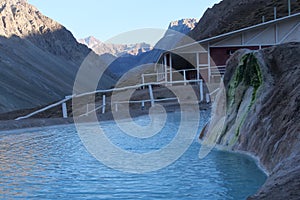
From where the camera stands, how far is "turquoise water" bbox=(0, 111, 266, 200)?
17.2ft

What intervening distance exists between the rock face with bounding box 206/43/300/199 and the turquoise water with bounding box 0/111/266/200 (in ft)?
1.08

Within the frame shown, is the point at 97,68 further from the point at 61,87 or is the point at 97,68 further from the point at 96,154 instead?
the point at 96,154

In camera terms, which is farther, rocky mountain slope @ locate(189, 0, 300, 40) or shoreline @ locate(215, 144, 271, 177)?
rocky mountain slope @ locate(189, 0, 300, 40)

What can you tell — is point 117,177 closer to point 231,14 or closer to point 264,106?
point 264,106

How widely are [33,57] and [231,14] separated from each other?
1688 inches

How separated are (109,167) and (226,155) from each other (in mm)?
1891

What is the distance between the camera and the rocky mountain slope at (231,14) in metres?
61.9

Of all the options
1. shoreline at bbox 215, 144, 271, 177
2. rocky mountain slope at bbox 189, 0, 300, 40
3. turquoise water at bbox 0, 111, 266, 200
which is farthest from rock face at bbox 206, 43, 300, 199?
rocky mountain slope at bbox 189, 0, 300, 40

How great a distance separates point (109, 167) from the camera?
6996 mm

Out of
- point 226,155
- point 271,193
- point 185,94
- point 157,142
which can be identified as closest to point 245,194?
point 271,193

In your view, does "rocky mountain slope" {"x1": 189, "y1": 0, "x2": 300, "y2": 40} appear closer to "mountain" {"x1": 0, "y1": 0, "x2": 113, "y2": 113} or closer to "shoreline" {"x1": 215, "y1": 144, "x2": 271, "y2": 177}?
"mountain" {"x1": 0, "y1": 0, "x2": 113, "y2": 113}

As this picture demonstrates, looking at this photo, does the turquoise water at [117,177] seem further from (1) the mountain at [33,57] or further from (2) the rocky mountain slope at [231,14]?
(2) the rocky mountain slope at [231,14]

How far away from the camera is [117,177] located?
20.3ft

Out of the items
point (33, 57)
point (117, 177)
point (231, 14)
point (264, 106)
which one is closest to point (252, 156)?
point (264, 106)
